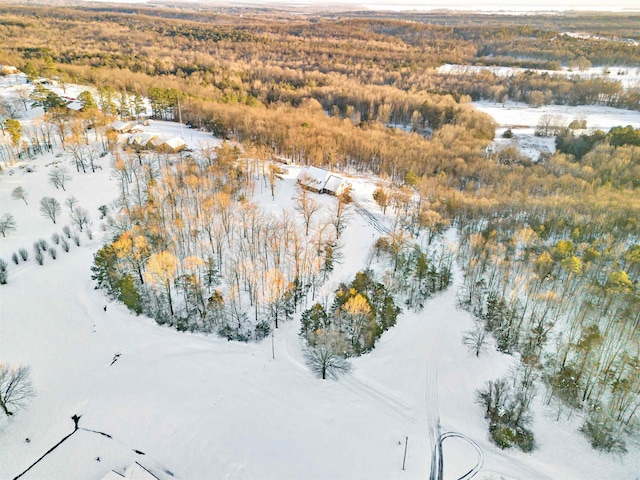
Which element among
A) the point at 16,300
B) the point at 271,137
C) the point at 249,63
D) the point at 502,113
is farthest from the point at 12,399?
the point at 249,63

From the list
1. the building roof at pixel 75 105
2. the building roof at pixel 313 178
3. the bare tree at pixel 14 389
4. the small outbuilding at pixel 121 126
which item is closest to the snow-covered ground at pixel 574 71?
the building roof at pixel 313 178

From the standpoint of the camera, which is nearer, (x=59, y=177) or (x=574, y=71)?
(x=59, y=177)

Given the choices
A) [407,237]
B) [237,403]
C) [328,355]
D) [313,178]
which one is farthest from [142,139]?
[328,355]

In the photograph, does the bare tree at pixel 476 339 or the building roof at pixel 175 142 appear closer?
the bare tree at pixel 476 339

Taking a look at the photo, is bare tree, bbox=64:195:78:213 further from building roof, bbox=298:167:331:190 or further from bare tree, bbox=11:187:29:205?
building roof, bbox=298:167:331:190

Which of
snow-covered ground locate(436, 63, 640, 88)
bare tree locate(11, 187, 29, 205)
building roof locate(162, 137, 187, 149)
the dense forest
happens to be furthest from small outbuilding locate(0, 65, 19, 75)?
snow-covered ground locate(436, 63, 640, 88)

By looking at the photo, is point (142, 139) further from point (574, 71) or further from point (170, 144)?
point (574, 71)

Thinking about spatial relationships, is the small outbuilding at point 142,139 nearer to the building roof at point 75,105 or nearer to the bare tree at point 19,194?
the building roof at point 75,105
